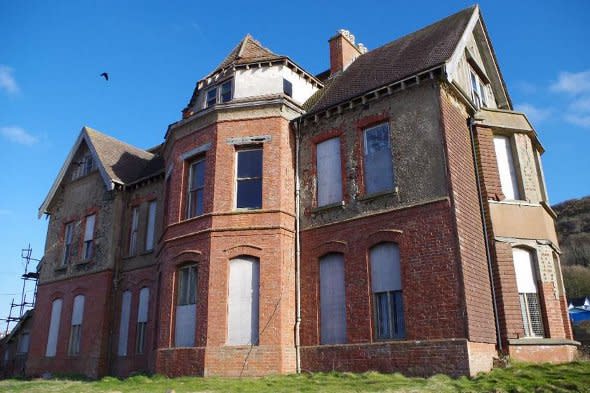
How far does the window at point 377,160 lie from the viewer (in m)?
14.7

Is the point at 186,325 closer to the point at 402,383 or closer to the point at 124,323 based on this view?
the point at 124,323

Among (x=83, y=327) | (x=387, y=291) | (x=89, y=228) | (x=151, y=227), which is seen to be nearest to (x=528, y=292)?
(x=387, y=291)

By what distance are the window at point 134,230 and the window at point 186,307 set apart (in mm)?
6283

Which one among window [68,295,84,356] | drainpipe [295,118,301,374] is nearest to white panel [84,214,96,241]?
window [68,295,84,356]

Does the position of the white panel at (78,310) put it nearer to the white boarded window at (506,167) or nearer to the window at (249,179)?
the window at (249,179)

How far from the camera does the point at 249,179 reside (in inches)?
643

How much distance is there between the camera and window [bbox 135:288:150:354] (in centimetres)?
1989

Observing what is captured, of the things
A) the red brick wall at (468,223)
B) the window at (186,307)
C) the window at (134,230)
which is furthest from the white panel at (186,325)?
the red brick wall at (468,223)

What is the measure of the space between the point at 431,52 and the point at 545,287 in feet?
25.5

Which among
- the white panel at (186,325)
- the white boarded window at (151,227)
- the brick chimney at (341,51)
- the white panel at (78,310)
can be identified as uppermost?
the brick chimney at (341,51)

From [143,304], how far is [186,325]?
18.3 feet

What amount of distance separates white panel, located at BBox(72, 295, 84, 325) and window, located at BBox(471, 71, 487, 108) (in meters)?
18.5

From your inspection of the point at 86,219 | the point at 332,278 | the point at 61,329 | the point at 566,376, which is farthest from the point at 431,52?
the point at 61,329

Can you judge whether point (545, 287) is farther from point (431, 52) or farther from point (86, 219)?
point (86, 219)
